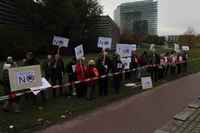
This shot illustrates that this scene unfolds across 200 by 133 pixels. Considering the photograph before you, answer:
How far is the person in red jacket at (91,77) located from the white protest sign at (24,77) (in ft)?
7.96

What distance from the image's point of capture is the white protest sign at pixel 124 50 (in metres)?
15.5

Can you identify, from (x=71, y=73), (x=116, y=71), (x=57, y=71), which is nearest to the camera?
(x=57, y=71)

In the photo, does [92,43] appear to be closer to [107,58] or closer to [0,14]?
[0,14]

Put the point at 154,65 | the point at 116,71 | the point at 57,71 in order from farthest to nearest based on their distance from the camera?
the point at 154,65, the point at 116,71, the point at 57,71

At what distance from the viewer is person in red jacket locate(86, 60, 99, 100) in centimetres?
1207

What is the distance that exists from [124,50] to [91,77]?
151 inches

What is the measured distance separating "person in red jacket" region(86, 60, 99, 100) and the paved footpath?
1.09 meters

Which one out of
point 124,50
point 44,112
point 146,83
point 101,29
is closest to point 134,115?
point 44,112

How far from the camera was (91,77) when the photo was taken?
1234 cm

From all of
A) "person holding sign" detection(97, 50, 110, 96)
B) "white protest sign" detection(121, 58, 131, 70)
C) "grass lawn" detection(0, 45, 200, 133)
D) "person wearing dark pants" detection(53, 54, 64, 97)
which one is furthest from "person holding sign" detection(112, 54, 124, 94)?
"person wearing dark pants" detection(53, 54, 64, 97)

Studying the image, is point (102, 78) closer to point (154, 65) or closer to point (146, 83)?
point (146, 83)

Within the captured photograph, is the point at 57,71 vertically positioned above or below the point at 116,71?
above

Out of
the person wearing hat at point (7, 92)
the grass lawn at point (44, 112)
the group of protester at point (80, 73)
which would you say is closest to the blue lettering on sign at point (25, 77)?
the person wearing hat at point (7, 92)

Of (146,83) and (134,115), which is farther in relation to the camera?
(146,83)
